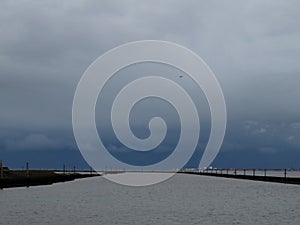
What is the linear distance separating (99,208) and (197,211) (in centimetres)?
1111

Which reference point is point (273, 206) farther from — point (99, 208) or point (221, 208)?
point (99, 208)

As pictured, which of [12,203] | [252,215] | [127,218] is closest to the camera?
[127,218]

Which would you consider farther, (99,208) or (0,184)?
(0,184)

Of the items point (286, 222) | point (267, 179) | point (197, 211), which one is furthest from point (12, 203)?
point (267, 179)

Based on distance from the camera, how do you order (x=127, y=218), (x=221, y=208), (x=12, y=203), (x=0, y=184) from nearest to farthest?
1. (x=127, y=218)
2. (x=221, y=208)
3. (x=12, y=203)
4. (x=0, y=184)

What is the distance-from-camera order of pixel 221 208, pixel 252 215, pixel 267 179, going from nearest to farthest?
pixel 252 215
pixel 221 208
pixel 267 179

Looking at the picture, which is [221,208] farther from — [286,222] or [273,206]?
[286,222]

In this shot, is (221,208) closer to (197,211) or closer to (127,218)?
(197,211)

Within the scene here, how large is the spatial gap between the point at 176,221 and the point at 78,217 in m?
9.68

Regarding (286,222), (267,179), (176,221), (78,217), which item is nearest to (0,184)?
(78,217)

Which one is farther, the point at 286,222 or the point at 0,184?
the point at 0,184

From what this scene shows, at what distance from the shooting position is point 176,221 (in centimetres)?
4509

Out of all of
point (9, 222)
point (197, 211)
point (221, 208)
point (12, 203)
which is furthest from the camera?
point (12, 203)

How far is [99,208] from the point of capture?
5762 cm
